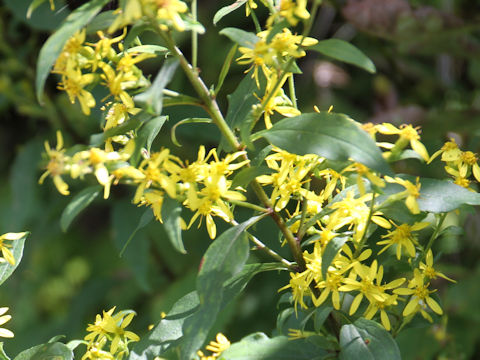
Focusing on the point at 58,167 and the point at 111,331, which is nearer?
the point at 58,167

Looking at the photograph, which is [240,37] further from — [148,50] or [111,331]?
[111,331]

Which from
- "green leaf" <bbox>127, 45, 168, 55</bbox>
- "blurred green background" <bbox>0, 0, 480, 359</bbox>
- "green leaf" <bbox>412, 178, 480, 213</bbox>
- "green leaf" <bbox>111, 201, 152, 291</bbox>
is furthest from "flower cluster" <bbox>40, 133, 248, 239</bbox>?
"green leaf" <bbox>111, 201, 152, 291</bbox>

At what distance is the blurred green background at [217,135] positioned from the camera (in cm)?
187

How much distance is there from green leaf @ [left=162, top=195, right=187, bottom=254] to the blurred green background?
0.74 metres

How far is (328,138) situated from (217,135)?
4.14ft

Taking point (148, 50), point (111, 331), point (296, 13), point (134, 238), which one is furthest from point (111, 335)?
point (134, 238)

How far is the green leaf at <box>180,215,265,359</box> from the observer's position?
2.26 feet

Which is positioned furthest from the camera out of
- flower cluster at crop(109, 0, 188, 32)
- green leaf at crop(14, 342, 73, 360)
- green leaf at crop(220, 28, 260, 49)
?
green leaf at crop(14, 342, 73, 360)

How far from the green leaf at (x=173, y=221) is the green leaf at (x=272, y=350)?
19 cm

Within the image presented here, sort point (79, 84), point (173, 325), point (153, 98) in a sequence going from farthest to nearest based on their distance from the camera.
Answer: point (173, 325), point (79, 84), point (153, 98)

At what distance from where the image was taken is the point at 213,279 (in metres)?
0.70

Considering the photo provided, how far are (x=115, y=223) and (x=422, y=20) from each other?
1.11m

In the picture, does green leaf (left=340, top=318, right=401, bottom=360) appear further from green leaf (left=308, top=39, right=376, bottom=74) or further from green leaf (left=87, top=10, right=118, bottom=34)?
green leaf (left=87, top=10, right=118, bottom=34)

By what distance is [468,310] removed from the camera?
70.1 inches
